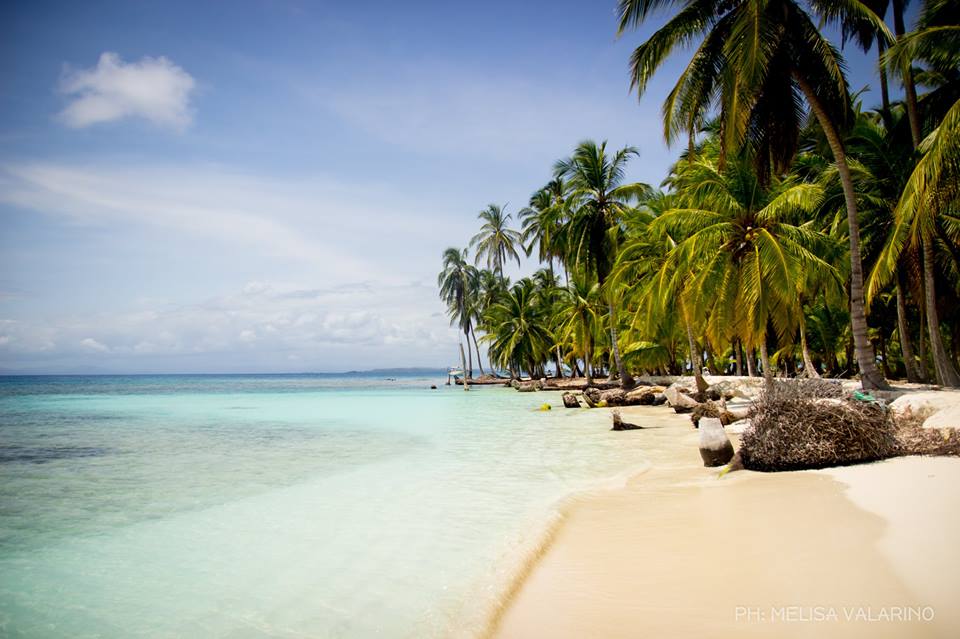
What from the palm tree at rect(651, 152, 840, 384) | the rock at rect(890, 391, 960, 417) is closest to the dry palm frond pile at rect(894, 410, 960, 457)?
the rock at rect(890, 391, 960, 417)

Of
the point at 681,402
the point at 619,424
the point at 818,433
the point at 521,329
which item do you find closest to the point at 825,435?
the point at 818,433

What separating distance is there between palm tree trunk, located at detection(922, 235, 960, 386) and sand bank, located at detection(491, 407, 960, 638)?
9.40 meters

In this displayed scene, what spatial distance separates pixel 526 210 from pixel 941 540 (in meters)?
41.6

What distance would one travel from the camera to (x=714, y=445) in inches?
312

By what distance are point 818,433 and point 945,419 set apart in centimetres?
271

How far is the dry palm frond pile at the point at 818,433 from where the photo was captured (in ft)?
22.4

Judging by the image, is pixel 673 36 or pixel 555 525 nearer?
pixel 555 525

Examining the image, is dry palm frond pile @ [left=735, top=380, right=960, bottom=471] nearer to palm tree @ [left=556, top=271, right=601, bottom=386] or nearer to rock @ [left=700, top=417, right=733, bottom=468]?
rock @ [left=700, top=417, right=733, bottom=468]

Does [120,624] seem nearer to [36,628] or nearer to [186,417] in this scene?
[36,628]

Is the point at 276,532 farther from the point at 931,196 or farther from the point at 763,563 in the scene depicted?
the point at 931,196

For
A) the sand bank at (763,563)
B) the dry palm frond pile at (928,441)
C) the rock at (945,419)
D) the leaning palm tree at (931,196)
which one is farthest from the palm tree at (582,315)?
the sand bank at (763,563)

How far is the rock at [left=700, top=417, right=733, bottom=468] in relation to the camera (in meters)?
7.91

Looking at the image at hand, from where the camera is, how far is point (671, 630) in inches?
116

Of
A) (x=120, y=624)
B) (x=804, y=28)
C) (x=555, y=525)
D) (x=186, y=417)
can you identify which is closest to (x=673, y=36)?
(x=804, y=28)
